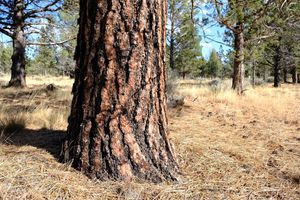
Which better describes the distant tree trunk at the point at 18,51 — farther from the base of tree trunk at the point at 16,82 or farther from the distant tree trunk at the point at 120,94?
the distant tree trunk at the point at 120,94

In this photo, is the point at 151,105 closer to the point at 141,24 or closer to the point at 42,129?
the point at 141,24

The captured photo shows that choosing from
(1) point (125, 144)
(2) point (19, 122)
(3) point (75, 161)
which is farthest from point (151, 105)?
(2) point (19, 122)

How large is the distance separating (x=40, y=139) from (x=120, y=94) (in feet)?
3.90

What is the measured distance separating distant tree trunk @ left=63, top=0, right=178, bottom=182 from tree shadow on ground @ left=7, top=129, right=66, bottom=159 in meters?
0.36

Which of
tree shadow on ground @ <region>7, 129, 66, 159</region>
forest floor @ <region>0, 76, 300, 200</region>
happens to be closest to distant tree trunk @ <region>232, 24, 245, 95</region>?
forest floor @ <region>0, 76, 300, 200</region>

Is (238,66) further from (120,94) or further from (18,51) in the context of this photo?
(120,94)

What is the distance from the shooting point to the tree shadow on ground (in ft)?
8.18

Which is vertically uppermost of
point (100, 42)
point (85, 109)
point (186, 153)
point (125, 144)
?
point (100, 42)

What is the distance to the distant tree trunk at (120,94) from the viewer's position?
2.07 m

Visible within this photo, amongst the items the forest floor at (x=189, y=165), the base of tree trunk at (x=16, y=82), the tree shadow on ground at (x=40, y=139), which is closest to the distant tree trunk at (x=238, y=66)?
the forest floor at (x=189, y=165)

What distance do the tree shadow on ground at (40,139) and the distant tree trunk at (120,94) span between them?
36cm

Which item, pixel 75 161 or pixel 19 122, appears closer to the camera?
pixel 75 161

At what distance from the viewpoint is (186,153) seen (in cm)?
263

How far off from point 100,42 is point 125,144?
718mm
